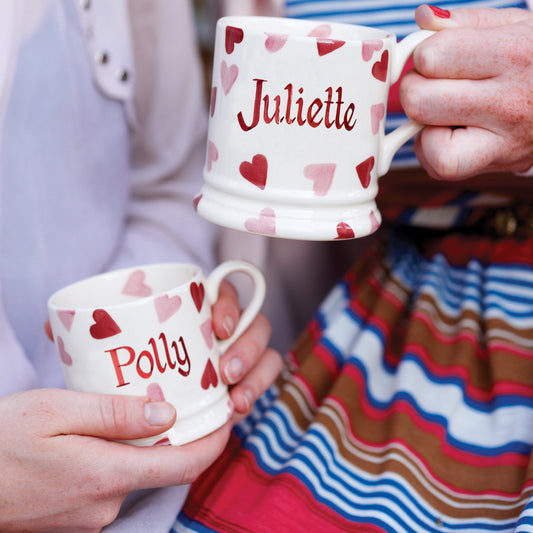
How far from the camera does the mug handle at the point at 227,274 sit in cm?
56

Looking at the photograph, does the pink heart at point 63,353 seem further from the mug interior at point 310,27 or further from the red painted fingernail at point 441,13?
the red painted fingernail at point 441,13

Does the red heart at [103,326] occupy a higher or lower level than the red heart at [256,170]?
lower

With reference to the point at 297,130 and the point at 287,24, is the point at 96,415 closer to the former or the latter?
the point at 297,130

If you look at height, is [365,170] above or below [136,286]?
above

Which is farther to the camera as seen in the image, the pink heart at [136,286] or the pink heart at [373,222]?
the pink heart at [136,286]

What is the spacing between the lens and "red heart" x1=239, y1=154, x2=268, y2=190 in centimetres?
47

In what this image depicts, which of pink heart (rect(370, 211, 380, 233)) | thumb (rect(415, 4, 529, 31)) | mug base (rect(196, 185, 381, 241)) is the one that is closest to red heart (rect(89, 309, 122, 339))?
mug base (rect(196, 185, 381, 241))

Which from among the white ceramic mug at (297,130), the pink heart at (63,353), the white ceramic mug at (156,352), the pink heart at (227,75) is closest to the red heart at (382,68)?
the white ceramic mug at (297,130)

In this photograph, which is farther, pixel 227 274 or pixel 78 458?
pixel 227 274

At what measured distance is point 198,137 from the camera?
0.95 metres

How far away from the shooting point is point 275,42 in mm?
439

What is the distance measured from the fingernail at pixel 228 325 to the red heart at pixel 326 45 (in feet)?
0.83

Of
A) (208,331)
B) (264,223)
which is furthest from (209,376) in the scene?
(264,223)

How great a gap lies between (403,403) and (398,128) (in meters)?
0.26
